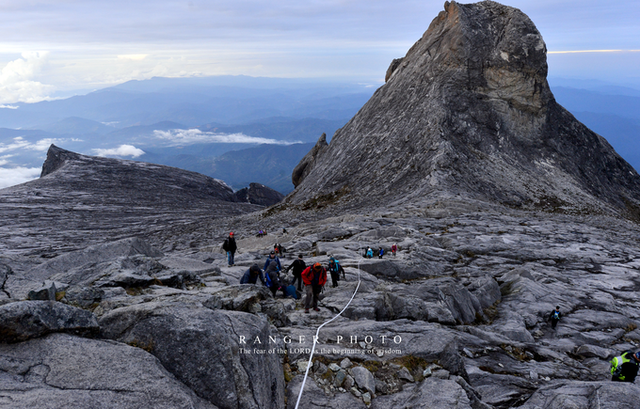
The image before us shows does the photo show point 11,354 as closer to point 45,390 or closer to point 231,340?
point 45,390

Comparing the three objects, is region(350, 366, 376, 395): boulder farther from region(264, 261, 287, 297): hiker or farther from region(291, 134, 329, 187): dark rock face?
region(291, 134, 329, 187): dark rock face

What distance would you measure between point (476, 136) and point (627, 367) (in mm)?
51888

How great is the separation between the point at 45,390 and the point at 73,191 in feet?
234

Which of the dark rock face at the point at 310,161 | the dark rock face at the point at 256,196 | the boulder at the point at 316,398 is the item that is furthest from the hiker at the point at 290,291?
the dark rock face at the point at 256,196

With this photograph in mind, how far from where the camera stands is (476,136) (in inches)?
2247

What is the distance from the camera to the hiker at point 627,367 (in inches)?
396

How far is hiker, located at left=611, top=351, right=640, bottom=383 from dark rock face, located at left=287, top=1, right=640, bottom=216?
36.2 meters

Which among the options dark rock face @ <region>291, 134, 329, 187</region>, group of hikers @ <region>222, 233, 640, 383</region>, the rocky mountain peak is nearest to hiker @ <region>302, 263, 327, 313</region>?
group of hikers @ <region>222, 233, 640, 383</region>

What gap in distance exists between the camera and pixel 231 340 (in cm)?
739

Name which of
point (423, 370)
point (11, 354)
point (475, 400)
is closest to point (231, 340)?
point (11, 354)

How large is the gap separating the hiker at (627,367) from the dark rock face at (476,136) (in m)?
36.2

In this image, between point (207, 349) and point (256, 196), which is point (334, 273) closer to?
point (207, 349)

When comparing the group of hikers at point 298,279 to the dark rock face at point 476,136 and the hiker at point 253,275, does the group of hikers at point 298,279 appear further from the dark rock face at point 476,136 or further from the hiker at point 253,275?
the dark rock face at point 476,136

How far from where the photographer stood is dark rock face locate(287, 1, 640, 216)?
166 ft
